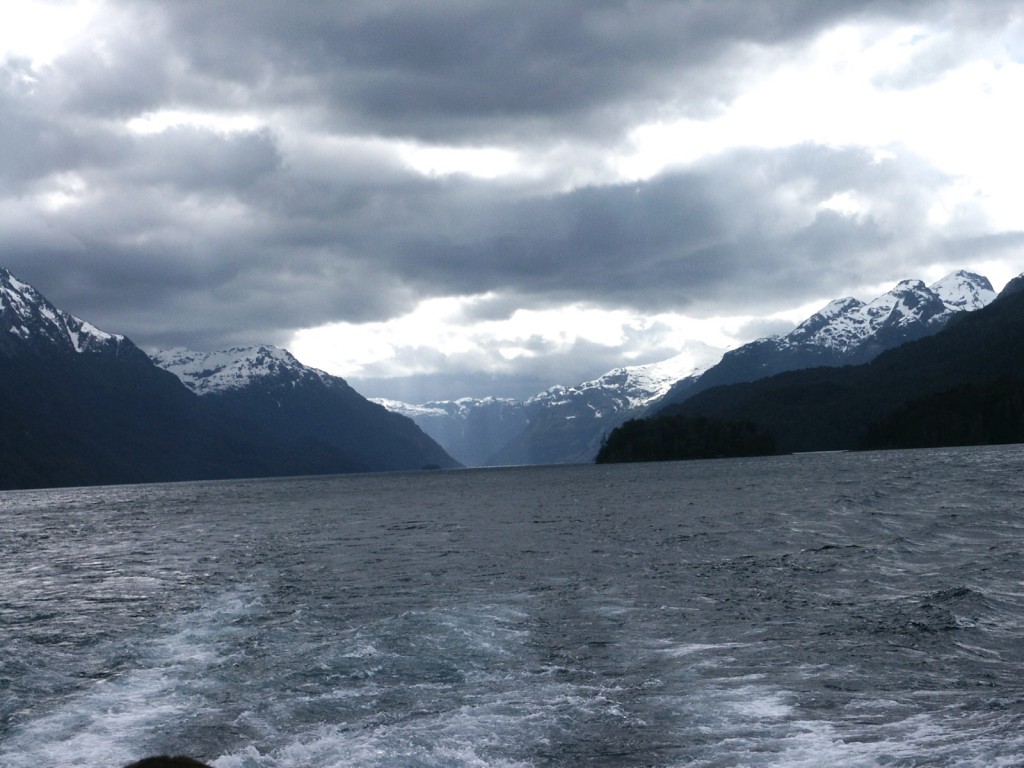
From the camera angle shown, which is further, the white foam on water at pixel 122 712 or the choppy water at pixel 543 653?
the white foam on water at pixel 122 712

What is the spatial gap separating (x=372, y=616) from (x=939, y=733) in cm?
2458

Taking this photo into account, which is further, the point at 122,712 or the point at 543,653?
the point at 543,653

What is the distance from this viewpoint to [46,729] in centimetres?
2638

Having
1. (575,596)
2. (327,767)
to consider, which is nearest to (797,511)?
(575,596)

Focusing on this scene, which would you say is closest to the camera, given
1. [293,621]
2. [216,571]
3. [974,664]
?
[974,664]

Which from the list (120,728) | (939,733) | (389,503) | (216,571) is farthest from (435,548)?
(389,503)

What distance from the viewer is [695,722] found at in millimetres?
24578

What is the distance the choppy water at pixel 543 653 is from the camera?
23.4m

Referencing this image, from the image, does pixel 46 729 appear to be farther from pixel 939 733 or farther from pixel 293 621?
pixel 939 733

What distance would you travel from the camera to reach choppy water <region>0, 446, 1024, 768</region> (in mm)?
23406

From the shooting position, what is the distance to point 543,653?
33312 mm

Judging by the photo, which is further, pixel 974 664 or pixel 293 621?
pixel 293 621

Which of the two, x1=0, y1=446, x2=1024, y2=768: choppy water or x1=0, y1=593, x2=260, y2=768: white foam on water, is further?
x1=0, y1=593, x2=260, y2=768: white foam on water

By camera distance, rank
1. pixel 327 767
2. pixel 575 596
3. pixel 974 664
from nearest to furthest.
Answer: pixel 327 767 → pixel 974 664 → pixel 575 596
